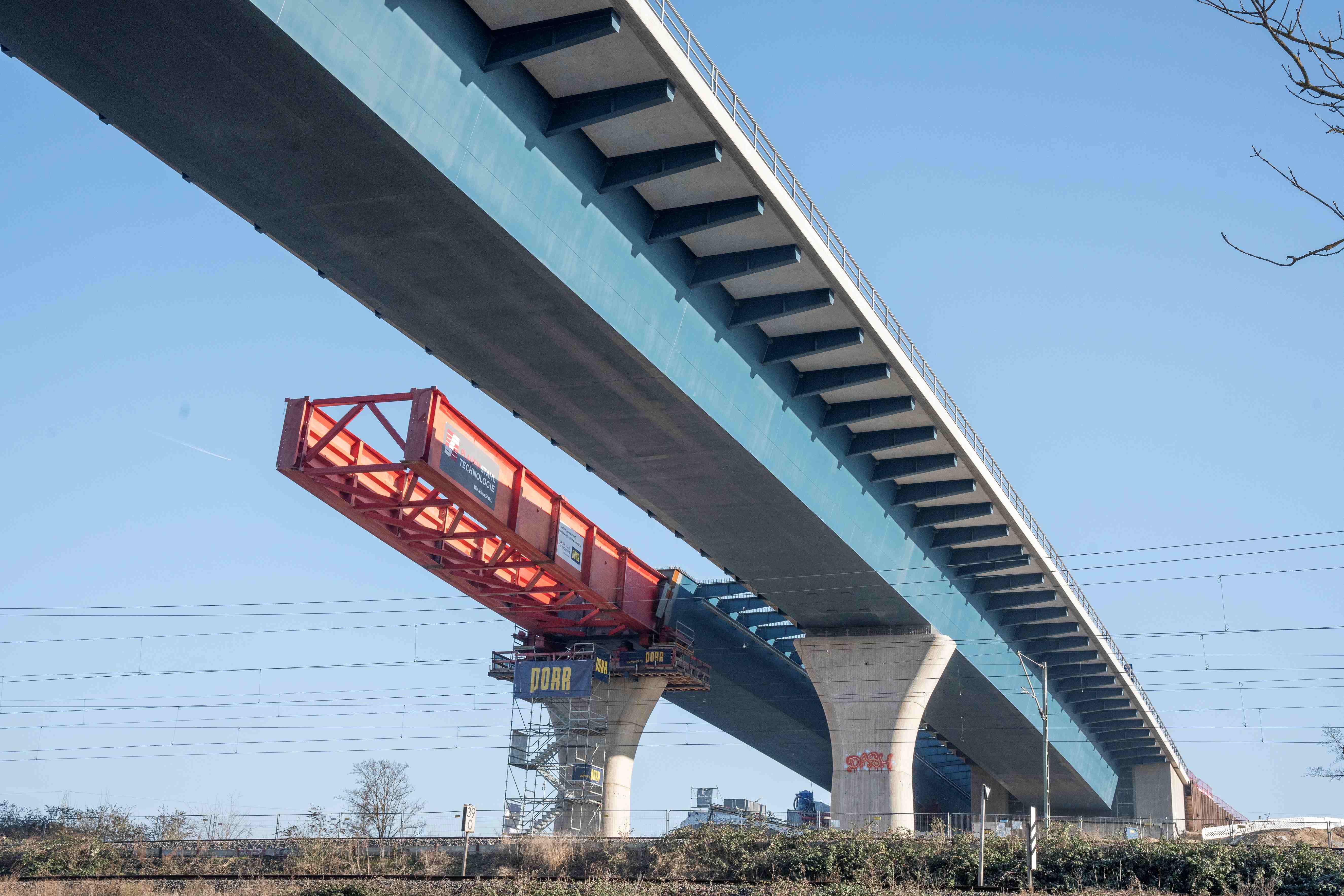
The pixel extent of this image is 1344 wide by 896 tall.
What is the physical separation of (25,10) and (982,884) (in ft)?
78.5

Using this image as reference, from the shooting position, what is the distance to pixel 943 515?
134ft

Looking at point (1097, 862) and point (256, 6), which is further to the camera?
point (1097, 862)

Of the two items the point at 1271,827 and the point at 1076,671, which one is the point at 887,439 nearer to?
the point at 1076,671

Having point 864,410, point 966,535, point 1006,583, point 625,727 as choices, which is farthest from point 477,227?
point 625,727

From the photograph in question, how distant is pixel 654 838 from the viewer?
31156 mm

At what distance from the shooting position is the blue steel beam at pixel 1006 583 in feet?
150

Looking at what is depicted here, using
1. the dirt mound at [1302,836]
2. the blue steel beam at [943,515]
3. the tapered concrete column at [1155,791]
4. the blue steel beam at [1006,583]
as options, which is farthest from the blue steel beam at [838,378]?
Answer: the tapered concrete column at [1155,791]

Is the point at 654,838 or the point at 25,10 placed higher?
the point at 25,10

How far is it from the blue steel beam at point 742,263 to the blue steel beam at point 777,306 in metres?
1.83

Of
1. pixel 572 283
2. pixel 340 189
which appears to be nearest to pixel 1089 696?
pixel 572 283

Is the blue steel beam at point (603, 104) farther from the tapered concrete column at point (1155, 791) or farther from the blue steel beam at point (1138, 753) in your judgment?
the tapered concrete column at point (1155, 791)

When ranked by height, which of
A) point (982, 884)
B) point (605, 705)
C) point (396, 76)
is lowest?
point (982, 884)

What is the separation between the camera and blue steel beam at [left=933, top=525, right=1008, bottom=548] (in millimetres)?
41750

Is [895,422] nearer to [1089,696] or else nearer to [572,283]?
[572,283]
